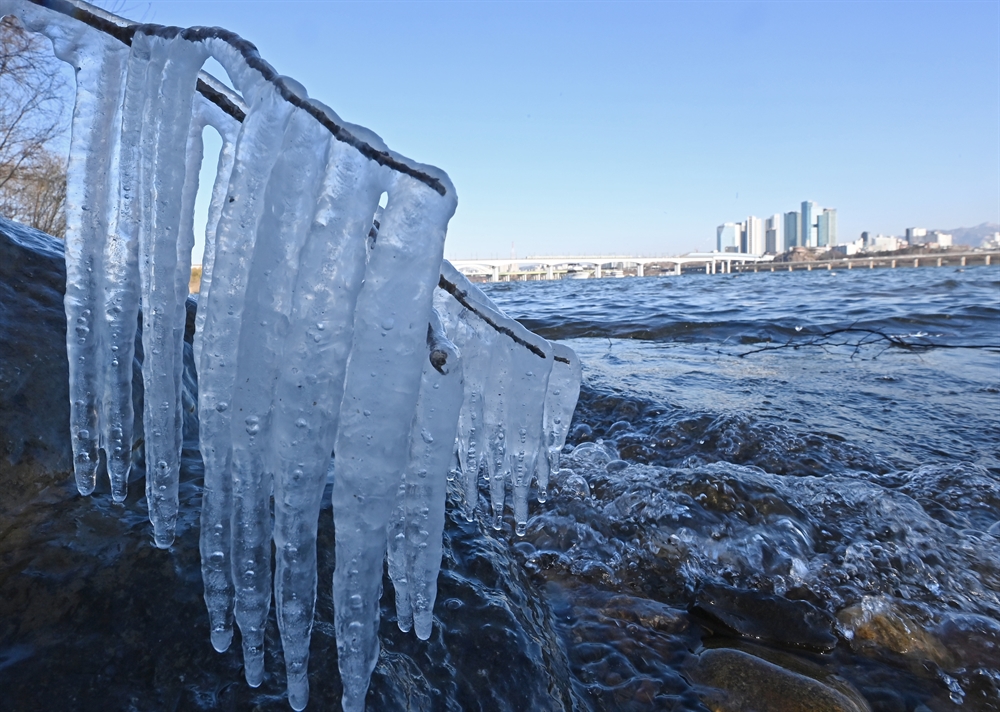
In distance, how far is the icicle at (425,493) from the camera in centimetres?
141

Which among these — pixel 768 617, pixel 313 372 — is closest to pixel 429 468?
pixel 313 372

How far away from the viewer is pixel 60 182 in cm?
1480

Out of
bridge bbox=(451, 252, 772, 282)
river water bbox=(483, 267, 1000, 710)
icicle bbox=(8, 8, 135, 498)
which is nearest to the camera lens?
icicle bbox=(8, 8, 135, 498)

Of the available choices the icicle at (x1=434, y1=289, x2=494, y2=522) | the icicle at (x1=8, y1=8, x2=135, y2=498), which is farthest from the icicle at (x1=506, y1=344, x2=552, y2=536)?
the icicle at (x1=8, y1=8, x2=135, y2=498)

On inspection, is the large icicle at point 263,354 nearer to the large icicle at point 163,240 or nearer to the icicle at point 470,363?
the large icicle at point 163,240

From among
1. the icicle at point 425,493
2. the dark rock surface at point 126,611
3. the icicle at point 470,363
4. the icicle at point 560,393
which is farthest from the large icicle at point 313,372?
the icicle at point 560,393

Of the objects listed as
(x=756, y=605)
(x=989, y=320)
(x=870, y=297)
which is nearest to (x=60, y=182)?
(x=756, y=605)

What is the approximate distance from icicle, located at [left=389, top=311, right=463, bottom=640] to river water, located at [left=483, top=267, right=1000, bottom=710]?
1.04 metres

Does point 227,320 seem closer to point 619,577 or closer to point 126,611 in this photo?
point 126,611

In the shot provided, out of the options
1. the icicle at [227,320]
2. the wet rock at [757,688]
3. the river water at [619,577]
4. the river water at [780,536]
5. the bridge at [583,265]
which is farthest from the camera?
the bridge at [583,265]

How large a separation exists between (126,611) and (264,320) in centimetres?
110

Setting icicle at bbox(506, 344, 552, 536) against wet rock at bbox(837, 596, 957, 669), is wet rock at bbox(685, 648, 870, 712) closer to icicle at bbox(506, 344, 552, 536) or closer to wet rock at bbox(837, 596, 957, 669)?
wet rock at bbox(837, 596, 957, 669)

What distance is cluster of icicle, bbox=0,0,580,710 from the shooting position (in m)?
1.13

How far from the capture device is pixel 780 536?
351 cm
